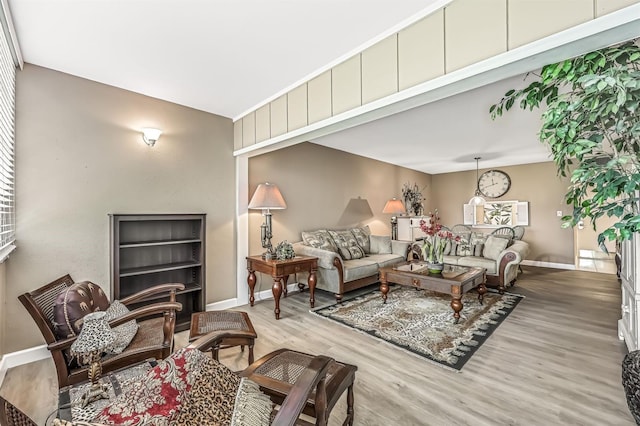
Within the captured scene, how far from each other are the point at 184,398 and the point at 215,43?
7.76ft

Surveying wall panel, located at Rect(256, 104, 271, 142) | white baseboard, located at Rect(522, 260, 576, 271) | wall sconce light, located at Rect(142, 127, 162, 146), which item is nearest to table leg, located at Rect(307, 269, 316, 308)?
wall panel, located at Rect(256, 104, 271, 142)

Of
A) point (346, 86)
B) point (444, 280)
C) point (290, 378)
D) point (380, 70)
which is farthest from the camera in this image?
point (444, 280)

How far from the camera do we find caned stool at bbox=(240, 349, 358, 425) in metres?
1.45

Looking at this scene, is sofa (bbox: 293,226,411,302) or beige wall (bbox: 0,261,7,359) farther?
sofa (bbox: 293,226,411,302)

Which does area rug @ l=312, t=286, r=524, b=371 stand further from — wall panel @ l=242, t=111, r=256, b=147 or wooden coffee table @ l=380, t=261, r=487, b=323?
wall panel @ l=242, t=111, r=256, b=147

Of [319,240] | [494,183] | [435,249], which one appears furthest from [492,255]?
[494,183]

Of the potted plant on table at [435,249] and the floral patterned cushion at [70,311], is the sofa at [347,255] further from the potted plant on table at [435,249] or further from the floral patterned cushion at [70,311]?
the floral patterned cushion at [70,311]

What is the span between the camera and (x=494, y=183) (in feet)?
24.5

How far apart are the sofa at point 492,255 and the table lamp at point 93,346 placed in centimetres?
434

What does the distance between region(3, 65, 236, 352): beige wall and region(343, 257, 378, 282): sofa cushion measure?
1.83 meters

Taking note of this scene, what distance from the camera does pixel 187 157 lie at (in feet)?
11.7

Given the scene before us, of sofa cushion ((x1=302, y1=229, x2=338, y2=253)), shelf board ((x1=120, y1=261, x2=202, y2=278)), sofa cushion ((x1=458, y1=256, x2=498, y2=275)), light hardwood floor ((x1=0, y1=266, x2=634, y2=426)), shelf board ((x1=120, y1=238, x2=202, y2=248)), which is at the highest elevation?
shelf board ((x1=120, y1=238, x2=202, y2=248))

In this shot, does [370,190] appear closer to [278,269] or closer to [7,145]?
[278,269]

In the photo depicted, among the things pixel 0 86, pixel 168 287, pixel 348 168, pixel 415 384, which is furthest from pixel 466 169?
pixel 0 86
